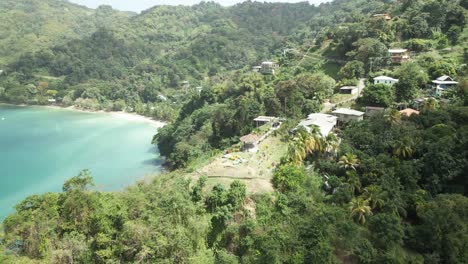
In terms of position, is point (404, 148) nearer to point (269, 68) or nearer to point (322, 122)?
point (322, 122)

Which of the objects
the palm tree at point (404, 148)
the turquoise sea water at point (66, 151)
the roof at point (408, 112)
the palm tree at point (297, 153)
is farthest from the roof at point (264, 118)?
the palm tree at point (404, 148)

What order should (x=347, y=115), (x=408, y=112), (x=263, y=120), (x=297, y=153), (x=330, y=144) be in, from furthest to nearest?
(x=263, y=120)
(x=347, y=115)
(x=408, y=112)
(x=330, y=144)
(x=297, y=153)

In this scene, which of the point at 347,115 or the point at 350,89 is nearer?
the point at 347,115

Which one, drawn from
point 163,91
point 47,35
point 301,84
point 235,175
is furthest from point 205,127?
point 47,35

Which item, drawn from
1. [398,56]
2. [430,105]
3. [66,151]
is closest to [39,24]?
[66,151]

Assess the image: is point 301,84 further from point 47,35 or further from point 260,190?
point 47,35

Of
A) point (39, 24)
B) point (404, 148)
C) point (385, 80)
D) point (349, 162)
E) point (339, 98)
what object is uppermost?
point (39, 24)

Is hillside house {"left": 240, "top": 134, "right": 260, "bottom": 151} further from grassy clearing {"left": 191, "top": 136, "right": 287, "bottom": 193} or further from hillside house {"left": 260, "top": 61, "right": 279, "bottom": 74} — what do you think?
hillside house {"left": 260, "top": 61, "right": 279, "bottom": 74}
